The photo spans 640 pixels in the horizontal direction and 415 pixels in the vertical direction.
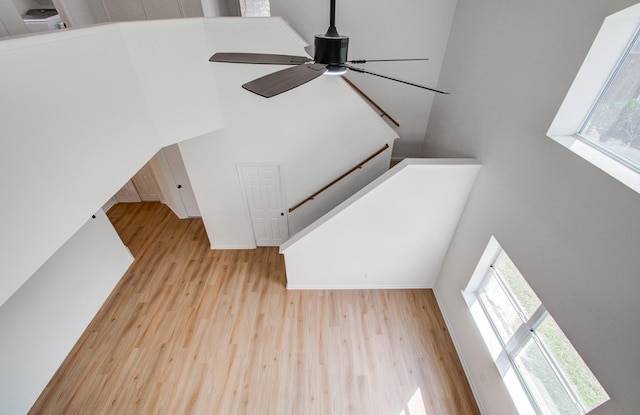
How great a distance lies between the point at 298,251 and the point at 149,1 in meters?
4.10

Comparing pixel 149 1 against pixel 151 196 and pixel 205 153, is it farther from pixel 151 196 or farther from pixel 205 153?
pixel 151 196

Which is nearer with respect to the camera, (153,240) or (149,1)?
(149,1)

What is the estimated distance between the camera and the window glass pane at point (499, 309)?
2986mm

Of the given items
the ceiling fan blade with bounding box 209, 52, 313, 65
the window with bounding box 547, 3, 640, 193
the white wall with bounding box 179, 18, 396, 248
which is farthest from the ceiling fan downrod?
the white wall with bounding box 179, 18, 396, 248

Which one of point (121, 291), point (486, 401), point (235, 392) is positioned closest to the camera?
point (486, 401)

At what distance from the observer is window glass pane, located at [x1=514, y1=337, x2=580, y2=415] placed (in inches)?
92.0

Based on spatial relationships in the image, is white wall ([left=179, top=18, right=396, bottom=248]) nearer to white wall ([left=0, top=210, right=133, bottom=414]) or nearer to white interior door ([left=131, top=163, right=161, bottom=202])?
white wall ([left=0, top=210, right=133, bottom=414])

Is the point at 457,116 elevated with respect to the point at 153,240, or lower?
elevated

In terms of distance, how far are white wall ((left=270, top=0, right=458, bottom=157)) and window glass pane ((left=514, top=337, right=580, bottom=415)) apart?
3441 millimetres

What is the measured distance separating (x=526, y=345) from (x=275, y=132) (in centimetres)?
393

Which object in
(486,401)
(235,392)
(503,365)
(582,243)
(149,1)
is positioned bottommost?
(235,392)

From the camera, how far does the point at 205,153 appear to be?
4.37m

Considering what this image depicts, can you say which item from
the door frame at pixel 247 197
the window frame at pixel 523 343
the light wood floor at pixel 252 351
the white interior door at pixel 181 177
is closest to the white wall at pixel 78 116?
the door frame at pixel 247 197

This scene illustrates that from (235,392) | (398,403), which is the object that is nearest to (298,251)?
(235,392)
